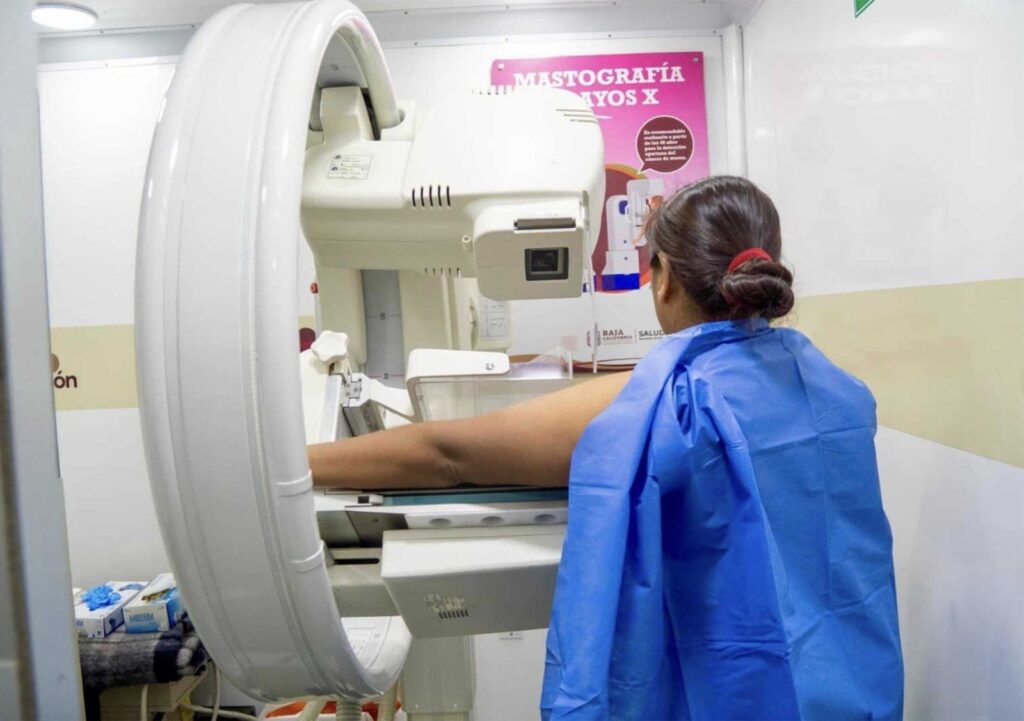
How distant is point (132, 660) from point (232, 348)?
2028mm

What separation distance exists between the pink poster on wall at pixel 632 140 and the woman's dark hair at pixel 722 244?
4.74 feet

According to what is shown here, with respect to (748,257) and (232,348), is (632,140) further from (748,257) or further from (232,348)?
(232,348)

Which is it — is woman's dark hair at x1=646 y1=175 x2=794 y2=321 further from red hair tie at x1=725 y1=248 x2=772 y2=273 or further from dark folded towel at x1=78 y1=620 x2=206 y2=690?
dark folded towel at x1=78 y1=620 x2=206 y2=690

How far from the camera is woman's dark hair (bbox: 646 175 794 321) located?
0.86m

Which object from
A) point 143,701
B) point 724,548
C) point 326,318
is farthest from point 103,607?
point 724,548

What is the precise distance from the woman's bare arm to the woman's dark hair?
0.20 m

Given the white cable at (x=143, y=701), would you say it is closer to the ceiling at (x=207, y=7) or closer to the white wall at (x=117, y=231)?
the white wall at (x=117, y=231)

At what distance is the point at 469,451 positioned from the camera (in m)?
0.88

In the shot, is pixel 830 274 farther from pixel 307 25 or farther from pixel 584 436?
pixel 307 25

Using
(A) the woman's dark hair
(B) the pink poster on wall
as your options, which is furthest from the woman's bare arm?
(B) the pink poster on wall

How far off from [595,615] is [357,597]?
328mm

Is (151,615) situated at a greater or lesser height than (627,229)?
lesser

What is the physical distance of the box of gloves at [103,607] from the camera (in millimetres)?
2146

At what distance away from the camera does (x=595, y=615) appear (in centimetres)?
76
